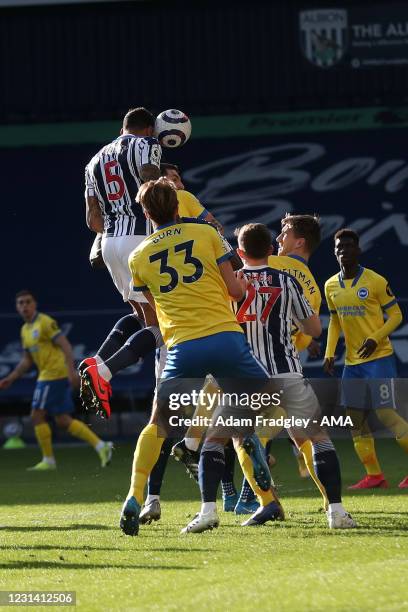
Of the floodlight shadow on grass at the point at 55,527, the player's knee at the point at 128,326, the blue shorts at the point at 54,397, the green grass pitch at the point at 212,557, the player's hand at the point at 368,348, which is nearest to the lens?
the green grass pitch at the point at 212,557

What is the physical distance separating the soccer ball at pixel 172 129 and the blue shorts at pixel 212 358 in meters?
2.13

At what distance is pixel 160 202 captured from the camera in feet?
24.0

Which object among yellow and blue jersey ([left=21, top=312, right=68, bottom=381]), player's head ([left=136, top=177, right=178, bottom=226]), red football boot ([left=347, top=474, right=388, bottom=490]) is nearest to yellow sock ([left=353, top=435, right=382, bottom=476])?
red football boot ([left=347, top=474, right=388, bottom=490])

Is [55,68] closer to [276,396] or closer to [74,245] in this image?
[74,245]

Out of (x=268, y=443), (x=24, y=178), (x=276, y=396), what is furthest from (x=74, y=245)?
(x=276, y=396)

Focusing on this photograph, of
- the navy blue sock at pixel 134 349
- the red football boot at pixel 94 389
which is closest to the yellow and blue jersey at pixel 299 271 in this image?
the navy blue sock at pixel 134 349

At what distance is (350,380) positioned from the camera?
11.5 metres

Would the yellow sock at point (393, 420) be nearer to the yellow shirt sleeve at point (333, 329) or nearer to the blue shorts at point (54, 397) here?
the yellow shirt sleeve at point (333, 329)

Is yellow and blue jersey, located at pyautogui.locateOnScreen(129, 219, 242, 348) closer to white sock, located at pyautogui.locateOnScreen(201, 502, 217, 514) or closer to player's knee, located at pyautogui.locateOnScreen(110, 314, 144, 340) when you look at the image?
white sock, located at pyautogui.locateOnScreen(201, 502, 217, 514)

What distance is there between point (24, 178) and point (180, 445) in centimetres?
1442

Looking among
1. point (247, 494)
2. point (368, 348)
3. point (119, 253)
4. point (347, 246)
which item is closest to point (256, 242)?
point (119, 253)

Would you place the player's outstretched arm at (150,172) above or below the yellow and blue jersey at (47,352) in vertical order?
above

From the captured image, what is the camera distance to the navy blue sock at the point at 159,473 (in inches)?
341

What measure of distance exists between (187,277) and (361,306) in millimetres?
4334
